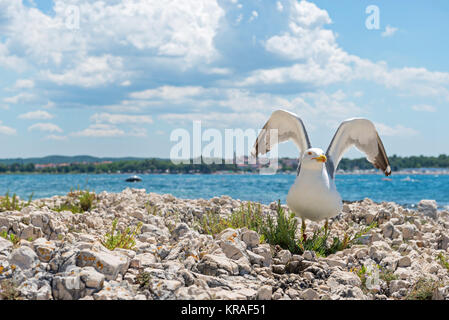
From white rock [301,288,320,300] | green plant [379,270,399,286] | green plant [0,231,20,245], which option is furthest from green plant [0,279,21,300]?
green plant [379,270,399,286]

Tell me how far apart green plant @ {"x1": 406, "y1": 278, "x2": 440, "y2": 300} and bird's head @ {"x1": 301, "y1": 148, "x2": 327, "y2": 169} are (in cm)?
188

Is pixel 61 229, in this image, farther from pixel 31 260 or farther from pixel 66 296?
pixel 66 296

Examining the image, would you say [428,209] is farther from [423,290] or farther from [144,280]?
[144,280]

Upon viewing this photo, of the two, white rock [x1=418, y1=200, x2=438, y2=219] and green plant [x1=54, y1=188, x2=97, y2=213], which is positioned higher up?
green plant [x1=54, y1=188, x2=97, y2=213]

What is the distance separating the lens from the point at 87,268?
124 inches

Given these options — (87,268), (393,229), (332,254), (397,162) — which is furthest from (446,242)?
(397,162)

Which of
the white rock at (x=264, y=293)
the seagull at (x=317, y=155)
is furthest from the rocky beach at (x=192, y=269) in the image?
the seagull at (x=317, y=155)

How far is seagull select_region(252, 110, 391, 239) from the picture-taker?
17.7ft

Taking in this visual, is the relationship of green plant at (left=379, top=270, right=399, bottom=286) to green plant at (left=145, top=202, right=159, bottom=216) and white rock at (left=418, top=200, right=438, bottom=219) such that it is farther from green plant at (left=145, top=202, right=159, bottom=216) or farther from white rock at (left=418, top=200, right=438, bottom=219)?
white rock at (left=418, top=200, right=438, bottom=219)

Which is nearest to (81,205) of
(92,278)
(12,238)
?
(12,238)

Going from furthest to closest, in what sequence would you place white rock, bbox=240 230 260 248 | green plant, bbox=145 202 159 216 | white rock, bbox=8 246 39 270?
green plant, bbox=145 202 159 216 < white rock, bbox=240 230 260 248 < white rock, bbox=8 246 39 270

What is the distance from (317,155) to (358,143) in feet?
5.44

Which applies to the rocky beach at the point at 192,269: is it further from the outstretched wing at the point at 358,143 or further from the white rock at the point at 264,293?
the outstretched wing at the point at 358,143

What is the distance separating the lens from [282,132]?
6.66m
